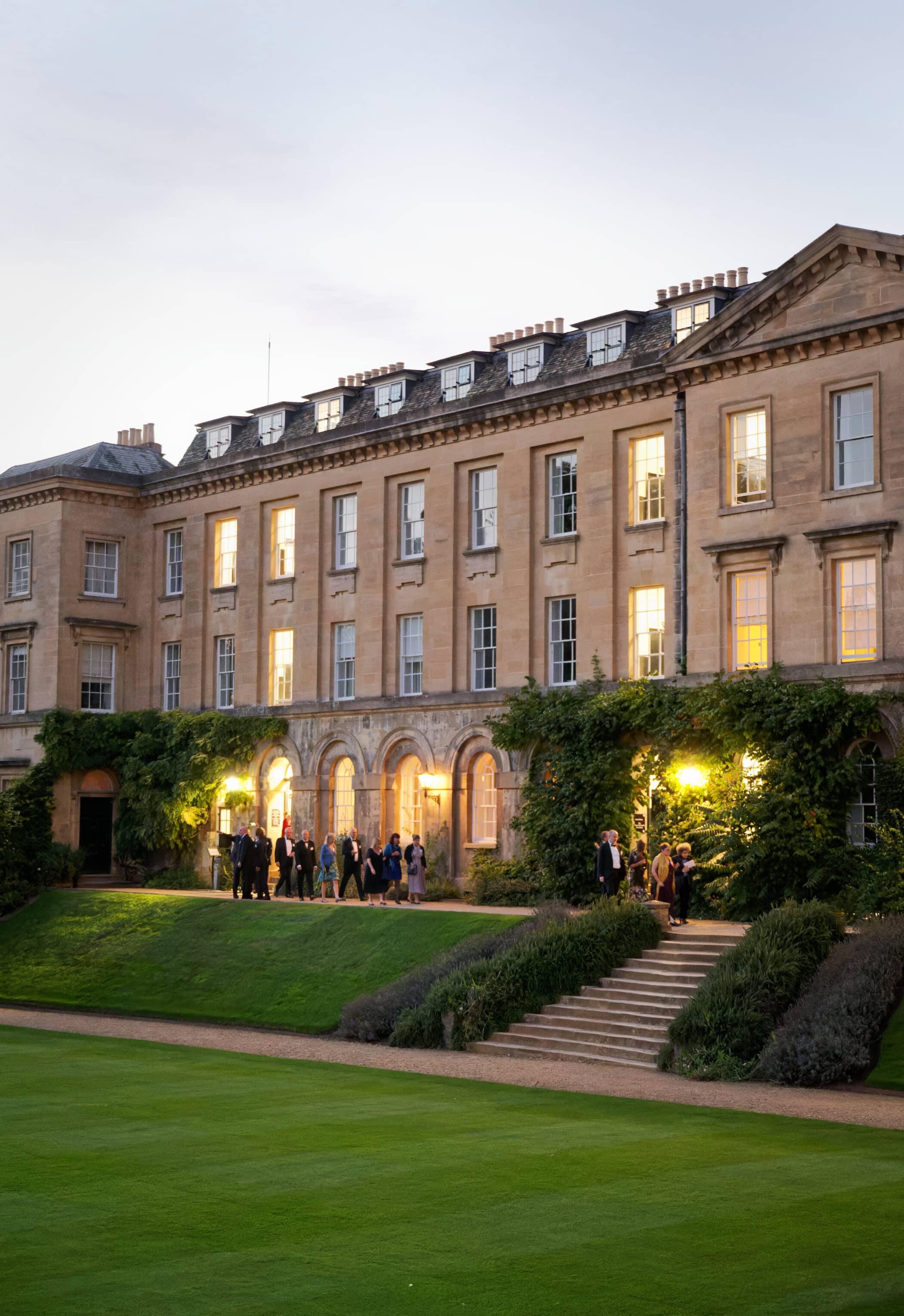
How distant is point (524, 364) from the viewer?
3978cm

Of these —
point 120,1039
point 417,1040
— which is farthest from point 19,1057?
point 417,1040

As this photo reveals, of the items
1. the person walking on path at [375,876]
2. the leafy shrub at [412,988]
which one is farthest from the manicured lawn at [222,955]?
the person walking on path at [375,876]

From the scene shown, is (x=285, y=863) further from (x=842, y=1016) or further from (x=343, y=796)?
(x=842, y=1016)

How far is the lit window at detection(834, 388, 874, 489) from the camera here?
3105 cm

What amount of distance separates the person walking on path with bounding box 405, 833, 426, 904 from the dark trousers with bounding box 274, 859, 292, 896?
348 centimetres

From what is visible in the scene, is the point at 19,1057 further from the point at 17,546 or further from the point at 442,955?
the point at 17,546

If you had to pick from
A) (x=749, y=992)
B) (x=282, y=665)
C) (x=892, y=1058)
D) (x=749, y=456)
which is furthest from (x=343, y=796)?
(x=892, y=1058)

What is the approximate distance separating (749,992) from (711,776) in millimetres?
10270

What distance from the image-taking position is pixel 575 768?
3409cm

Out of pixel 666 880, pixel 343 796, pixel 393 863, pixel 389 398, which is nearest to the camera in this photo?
pixel 666 880

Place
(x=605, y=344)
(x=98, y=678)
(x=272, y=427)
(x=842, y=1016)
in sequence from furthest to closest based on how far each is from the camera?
(x=98, y=678), (x=272, y=427), (x=605, y=344), (x=842, y=1016)

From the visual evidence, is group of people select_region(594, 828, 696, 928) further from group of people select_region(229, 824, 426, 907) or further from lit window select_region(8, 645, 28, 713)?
lit window select_region(8, 645, 28, 713)

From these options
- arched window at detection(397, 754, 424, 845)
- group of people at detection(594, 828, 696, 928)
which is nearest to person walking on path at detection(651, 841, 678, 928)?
group of people at detection(594, 828, 696, 928)

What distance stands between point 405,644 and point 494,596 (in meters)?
3.36
